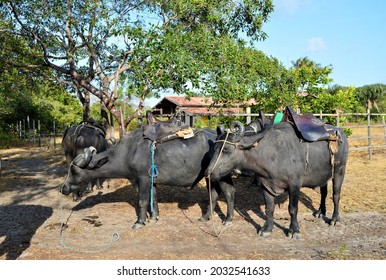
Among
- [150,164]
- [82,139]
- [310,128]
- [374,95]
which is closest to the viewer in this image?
[310,128]

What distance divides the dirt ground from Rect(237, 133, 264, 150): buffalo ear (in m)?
1.44

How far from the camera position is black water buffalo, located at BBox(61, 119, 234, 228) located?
666 cm

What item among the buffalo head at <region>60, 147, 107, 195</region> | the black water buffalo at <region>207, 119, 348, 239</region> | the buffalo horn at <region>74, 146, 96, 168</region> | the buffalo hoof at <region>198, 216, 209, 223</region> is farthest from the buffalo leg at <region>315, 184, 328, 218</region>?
the buffalo horn at <region>74, 146, 96, 168</region>

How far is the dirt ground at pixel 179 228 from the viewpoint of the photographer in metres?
5.16

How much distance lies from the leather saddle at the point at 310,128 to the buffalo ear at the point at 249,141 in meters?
0.68

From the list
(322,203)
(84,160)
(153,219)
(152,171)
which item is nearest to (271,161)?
(322,203)

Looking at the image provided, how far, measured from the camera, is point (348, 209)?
24.1ft

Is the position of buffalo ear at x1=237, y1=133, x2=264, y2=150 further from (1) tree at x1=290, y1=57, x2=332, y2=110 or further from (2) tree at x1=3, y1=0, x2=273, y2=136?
(1) tree at x1=290, y1=57, x2=332, y2=110

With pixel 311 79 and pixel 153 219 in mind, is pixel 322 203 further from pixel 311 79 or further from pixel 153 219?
pixel 311 79

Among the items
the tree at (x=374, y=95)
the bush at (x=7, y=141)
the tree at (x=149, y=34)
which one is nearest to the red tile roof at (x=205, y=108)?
the tree at (x=149, y=34)

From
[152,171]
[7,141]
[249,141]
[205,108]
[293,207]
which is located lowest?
[7,141]

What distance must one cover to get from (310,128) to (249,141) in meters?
1.15

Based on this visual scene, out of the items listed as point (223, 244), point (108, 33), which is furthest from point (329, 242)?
point (108, 33)

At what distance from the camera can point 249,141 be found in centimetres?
585
